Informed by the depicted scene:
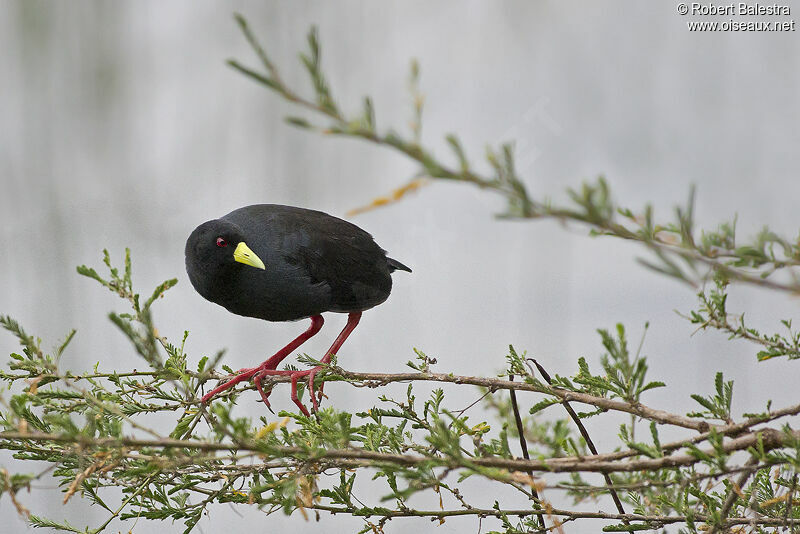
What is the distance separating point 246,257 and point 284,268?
6 centimetres

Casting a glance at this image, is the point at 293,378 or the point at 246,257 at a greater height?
the point at 246,257

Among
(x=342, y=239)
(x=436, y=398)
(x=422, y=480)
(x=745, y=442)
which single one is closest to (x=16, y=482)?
(x=422, y=480)

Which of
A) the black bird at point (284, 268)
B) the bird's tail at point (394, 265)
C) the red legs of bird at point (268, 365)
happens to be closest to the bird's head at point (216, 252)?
the black bird at point (284, 268)

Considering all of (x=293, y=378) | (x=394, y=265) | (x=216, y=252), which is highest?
(x=394, y=265)

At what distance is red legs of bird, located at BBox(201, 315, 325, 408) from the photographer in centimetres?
104

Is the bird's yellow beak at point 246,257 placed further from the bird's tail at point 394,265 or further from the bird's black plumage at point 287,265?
the bird's tail at point 394,265

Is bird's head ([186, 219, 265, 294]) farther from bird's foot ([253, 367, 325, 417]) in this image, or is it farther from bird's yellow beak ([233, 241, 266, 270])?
bird's foot ([253, 367, 325, 417])

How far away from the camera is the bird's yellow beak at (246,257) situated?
1111 millimetres

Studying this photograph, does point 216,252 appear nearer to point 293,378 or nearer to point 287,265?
point 287,265

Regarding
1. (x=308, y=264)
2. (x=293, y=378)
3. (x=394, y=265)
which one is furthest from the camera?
(x=394, y=265)

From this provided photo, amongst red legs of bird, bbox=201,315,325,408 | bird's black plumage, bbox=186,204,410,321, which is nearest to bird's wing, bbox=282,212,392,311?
bird's black plumage, bbox=186,204,410,321

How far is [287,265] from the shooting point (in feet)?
3.80

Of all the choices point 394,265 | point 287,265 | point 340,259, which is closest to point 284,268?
point 287,265

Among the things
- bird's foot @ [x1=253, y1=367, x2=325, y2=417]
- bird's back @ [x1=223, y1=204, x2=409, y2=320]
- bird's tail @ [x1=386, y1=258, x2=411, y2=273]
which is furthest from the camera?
bird's tail @ [x1=386, y1=258, x2=411, y2=273]
